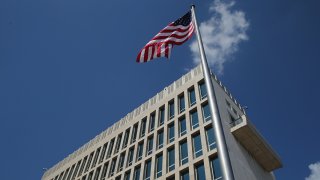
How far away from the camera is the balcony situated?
29.9 m

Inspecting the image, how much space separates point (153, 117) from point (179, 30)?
2497cm

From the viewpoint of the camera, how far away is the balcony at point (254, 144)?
1178 inches

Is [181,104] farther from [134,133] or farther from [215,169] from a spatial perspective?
[215,169]

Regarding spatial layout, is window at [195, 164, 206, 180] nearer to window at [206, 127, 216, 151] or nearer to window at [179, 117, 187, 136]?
window at [206, 127, 216, 151]

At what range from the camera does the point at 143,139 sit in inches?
1465

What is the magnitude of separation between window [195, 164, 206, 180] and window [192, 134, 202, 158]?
1237 mm

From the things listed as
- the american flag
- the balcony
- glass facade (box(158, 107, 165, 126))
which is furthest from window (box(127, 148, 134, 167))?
the american flag

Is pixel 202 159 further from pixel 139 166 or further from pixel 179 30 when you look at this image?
pixel 179 30

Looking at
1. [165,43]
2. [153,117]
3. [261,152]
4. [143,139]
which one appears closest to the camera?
[165,43]

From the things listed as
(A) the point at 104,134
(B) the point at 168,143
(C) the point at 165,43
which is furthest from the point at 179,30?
(A) the point at 104,134

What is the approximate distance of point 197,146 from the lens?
2919cm

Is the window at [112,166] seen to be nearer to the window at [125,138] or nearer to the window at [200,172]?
the window at [125,138]

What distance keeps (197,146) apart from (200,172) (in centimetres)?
305

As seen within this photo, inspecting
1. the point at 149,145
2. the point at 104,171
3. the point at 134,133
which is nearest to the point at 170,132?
the point at 149,145
